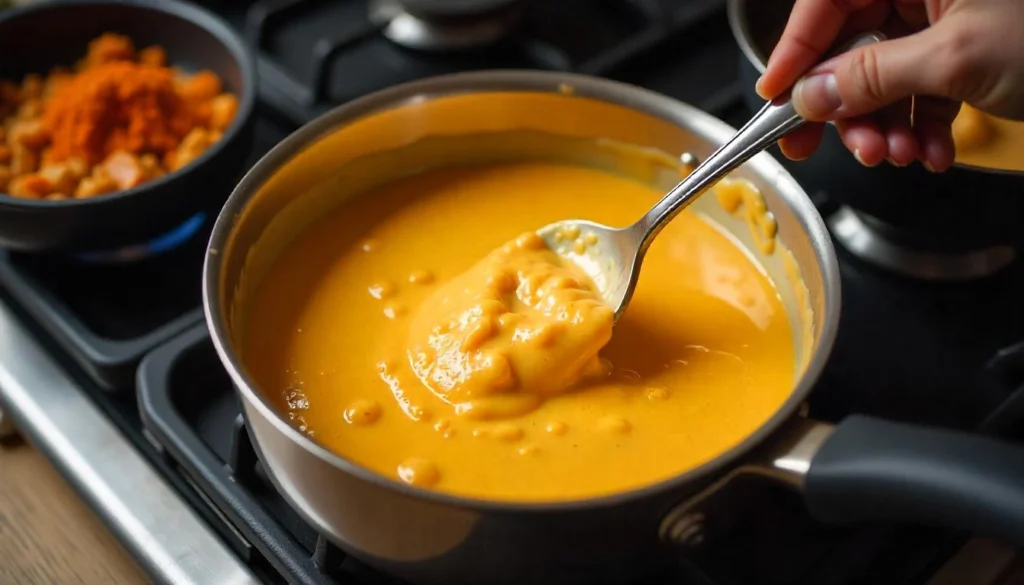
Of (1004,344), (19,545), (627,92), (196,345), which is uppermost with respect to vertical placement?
(627,92)

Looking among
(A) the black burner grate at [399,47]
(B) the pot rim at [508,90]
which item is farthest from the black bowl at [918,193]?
(A) the black burner grate at [399,47]

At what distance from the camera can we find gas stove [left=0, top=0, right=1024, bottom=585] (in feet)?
2.36

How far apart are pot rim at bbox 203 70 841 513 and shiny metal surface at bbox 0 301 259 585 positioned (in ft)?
0.62

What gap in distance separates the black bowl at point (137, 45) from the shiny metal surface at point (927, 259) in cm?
59

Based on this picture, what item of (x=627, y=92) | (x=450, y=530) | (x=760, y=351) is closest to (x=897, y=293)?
(x=760, y=351)

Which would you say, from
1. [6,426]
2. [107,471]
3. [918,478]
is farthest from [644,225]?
[6,426]

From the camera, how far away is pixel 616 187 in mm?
938

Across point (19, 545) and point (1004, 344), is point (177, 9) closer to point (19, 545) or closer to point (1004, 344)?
point (19, 545)

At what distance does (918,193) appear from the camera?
2.73ft

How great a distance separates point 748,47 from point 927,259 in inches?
10.4

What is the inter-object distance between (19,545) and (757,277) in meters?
0.63

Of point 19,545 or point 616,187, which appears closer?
point 19,545

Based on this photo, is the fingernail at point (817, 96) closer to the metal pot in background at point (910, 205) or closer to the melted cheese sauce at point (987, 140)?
the metal pot in background at point (910, 205)

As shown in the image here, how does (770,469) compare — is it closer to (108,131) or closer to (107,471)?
(107,471)
